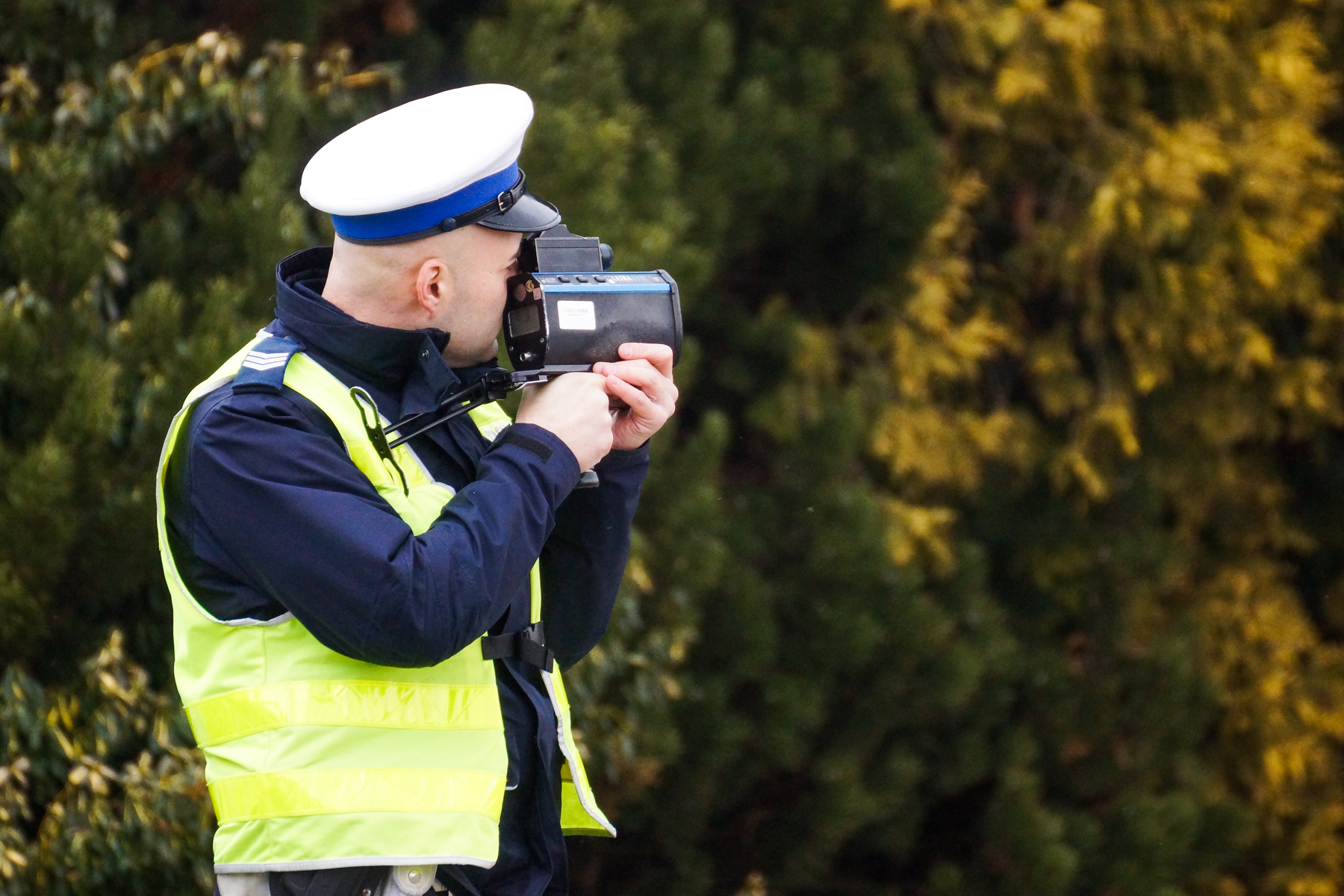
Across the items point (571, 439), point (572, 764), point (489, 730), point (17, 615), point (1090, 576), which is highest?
point (571, 439)

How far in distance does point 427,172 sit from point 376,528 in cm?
44

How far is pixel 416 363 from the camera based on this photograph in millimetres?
1819

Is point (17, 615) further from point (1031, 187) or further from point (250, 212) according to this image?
point (1031, 187)

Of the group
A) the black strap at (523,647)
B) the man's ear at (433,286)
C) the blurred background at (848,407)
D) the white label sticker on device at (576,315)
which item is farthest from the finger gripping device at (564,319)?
the blurred background at (848,407)

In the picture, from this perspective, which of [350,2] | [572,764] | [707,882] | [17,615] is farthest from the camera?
[707,882]

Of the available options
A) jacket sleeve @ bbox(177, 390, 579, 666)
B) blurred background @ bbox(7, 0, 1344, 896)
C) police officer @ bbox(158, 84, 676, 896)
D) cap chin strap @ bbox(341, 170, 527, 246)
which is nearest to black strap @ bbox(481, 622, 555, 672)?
police officer @ bbox(158, 84, 676, 896)

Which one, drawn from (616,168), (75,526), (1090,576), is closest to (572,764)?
(75,526)

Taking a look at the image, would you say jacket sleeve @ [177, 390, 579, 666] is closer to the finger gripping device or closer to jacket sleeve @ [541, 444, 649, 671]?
the finger gripping device

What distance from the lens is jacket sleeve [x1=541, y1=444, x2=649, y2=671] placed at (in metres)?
1.98

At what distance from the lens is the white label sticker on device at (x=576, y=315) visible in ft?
5.89

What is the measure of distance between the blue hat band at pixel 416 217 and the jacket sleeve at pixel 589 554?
0.40 metres

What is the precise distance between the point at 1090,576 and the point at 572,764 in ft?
12.0

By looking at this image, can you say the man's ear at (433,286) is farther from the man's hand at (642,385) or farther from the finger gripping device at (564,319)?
the man's hand at (642,385)

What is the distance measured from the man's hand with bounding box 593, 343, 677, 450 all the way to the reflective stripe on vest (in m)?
0.27
